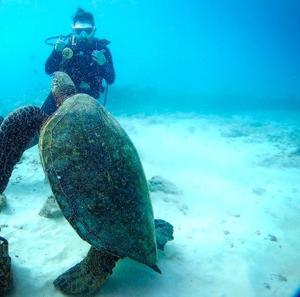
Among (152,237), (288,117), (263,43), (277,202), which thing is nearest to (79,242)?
(152,237)

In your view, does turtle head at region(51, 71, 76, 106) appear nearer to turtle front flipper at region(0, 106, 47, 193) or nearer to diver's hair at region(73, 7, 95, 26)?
turtle front flipper at region(0, 106, 47, 193)

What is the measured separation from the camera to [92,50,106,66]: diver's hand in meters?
5.81

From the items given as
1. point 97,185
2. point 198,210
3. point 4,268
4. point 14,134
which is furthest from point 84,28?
point 4,268

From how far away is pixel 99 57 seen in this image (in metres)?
5.82

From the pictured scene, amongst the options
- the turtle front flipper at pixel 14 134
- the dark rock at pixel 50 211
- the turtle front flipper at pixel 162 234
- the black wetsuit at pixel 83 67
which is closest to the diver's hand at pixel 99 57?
the black wetsuit at pixel 83 67

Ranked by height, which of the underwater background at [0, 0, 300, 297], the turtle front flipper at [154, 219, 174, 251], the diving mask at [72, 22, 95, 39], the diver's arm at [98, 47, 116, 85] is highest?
the diving mask at [72, 22, 95, 39]

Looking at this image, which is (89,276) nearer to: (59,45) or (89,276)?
(89,276)

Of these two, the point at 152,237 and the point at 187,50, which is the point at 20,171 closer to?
the point at 152,237

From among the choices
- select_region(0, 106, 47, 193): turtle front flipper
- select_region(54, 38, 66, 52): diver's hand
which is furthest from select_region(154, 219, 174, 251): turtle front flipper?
select_region(54, 38, 66, 52): diver's hand

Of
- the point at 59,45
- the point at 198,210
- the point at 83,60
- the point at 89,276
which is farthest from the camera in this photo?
the point at 83,60

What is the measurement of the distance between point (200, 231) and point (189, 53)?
10469 centimetres

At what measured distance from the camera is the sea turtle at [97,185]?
7.67 feet

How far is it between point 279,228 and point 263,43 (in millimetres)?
91293

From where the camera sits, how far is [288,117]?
64.2 ft
